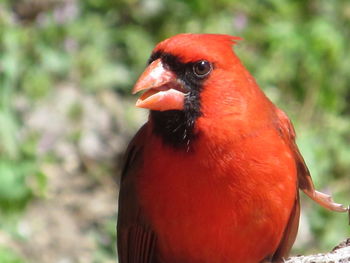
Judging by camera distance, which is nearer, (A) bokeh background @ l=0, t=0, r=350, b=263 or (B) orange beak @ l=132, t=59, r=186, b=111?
(B) orange beak @ l=132, t=59, r=186, b=111

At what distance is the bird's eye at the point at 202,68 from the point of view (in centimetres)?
326

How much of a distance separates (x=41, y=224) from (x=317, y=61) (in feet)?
6.80

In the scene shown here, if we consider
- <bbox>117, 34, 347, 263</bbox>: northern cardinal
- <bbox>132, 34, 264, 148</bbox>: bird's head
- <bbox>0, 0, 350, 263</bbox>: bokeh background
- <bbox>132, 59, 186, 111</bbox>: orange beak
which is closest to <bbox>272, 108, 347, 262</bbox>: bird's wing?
<bbox>117, 34, 347, 263</bbox>: northern cardinal

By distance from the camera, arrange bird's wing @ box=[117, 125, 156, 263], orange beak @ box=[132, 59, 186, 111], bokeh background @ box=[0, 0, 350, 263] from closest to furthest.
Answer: orange beak @ box=[132, 59, 186, 111] → bird's wing @ box=[117, 125, 156, 263] → bokeh background @ box=[0, 0, 350, 263]

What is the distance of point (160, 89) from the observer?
3258 millimetres

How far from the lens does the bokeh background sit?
18.5ft

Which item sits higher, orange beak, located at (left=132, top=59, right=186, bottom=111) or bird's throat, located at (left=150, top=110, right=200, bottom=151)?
orange beak, located at (left=132, top=59, right=186, bottom=111)

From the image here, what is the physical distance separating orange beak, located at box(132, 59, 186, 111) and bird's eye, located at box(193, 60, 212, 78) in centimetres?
7

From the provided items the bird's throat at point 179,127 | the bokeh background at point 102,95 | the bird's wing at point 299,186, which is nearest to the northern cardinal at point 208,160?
the bird's throat at point 179,127

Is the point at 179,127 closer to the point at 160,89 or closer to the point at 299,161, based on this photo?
the point at 160,89

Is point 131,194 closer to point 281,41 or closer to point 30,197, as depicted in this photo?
point 30,197

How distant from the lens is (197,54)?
10.6ft

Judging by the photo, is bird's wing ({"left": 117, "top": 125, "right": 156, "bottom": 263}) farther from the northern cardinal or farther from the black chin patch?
the black chin patch

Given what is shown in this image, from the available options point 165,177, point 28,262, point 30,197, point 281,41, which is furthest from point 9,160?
point 165,177
